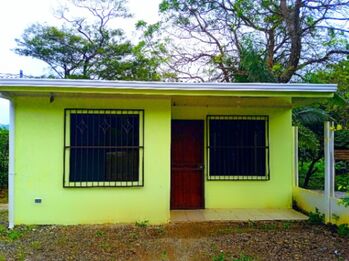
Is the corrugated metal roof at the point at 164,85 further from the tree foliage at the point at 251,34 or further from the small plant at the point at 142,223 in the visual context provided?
the tree foliage at the point at 251,34

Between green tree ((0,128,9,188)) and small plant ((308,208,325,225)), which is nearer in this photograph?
small plant ((308,208,325,225))

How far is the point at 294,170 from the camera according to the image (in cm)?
787

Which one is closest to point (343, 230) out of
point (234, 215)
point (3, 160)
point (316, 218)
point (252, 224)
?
point (316, 218)

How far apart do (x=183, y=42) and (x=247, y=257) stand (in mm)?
12398

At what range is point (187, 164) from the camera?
7.95 m

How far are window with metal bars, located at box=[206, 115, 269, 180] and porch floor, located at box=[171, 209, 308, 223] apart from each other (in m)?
0.81

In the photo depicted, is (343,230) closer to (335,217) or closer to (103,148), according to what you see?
(335,217)

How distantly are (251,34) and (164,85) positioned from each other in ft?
32.3

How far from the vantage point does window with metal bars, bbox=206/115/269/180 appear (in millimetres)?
7840

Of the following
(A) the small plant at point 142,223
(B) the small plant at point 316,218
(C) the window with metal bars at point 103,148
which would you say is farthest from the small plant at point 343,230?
(C) the window with metal bars at point 103,148

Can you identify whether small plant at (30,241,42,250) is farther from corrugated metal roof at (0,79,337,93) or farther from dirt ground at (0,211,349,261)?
corrugated metal roof at (0,79,337,93)

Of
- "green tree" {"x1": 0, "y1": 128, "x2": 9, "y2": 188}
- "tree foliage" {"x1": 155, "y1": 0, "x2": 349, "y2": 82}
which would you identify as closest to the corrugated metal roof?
"tree foliage" {"x1": 155, "y1": 0, "x2": 349, "y2": 82}

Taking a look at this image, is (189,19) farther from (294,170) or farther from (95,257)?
(95,257)

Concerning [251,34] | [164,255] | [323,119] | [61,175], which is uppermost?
[251,34]
